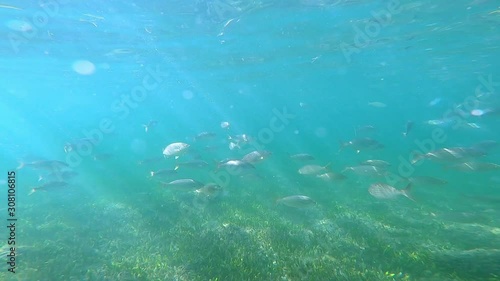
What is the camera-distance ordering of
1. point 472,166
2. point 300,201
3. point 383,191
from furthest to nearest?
point 472,166, point 300,201, point 383,191

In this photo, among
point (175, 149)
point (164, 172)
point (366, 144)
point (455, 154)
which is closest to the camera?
point (455, 154)

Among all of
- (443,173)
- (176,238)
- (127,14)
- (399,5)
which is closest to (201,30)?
(127,14)

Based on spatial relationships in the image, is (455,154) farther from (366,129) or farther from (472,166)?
(366,129)

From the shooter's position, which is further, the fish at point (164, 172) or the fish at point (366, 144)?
the fish at point (164, 172)

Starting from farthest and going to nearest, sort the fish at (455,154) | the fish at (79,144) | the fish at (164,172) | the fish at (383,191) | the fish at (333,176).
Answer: the fish at (79,144) < the fish at (164,172) < the fish at (333,176) < the fish at (455,154) < the fish at (383,191)

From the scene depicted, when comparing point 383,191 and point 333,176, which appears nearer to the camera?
point 383,191

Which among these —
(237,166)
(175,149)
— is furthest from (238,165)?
(175,149)

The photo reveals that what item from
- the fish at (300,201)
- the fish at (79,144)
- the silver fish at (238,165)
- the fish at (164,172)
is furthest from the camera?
the fish at (79,144)

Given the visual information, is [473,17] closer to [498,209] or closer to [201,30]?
[498,209]

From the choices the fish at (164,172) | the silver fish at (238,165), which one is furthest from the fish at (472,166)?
the fish at (164,172)

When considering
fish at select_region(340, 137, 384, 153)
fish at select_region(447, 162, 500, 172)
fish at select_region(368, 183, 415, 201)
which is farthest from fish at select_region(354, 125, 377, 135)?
fish at select_region(368, 183, 415, 201)

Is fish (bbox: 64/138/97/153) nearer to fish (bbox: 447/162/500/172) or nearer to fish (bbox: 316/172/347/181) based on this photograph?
fish (bbox: 316/172/347/181)

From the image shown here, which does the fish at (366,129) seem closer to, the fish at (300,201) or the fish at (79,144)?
the fish at (300,201)

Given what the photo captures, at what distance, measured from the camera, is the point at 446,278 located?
24.4 feet
